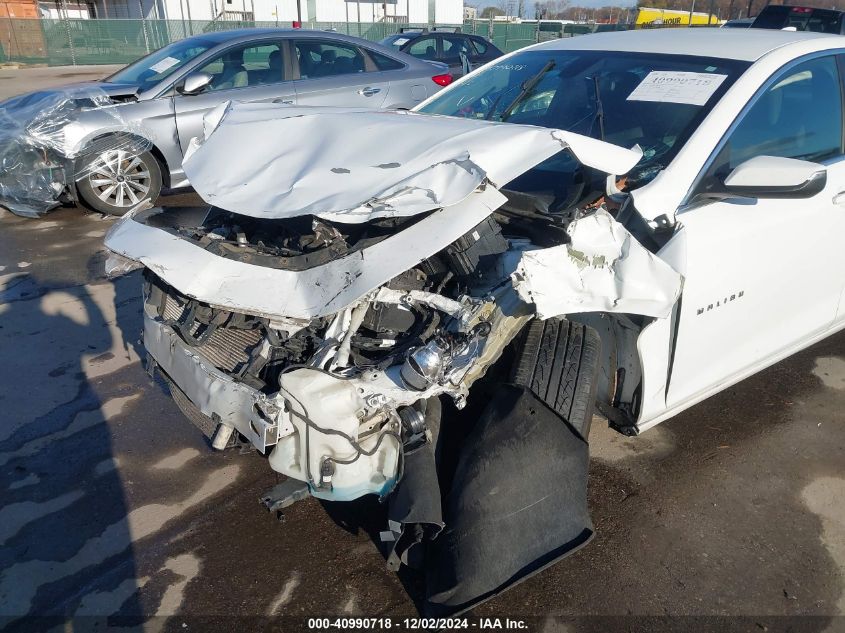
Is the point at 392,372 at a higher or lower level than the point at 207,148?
lower

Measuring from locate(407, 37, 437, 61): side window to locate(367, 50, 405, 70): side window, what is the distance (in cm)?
362

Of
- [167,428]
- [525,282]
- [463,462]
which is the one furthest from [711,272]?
[167,428]

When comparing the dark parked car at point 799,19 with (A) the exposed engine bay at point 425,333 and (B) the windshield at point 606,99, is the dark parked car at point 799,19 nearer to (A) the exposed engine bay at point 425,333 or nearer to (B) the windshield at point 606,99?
(B) the windshield at point 606,99

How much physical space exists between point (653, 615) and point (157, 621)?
65.4 inches

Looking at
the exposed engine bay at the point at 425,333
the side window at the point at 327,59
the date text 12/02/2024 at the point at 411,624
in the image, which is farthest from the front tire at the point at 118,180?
the date text 12/02/2024 at the point at 411,624

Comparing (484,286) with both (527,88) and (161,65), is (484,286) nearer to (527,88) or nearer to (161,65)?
(527,88)

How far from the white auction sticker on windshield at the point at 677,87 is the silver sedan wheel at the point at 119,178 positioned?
5.06 meters

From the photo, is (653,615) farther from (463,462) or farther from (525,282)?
(525,282)

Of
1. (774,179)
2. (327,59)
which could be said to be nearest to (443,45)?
(327,59)

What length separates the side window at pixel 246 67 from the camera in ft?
21.5

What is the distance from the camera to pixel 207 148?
284 centimetres

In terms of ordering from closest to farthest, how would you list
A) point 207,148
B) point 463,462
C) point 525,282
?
point 525,282 → point 463,462 → point 207,148

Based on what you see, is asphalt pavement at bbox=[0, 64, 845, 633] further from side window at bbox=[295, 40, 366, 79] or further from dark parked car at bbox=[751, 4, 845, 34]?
side window at bbox=[295, 40, 366, 79]

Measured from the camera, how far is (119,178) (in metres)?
6.33
